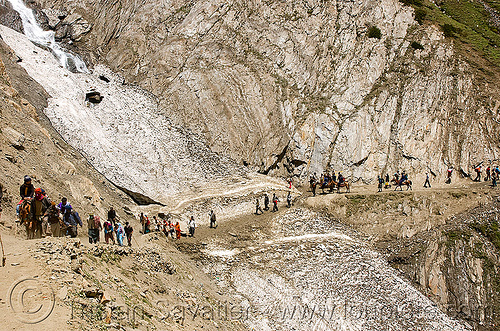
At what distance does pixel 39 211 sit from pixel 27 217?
0.51 metres

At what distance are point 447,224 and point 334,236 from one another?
818 centimetres

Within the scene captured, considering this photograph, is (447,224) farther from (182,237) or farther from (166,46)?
(166,46)

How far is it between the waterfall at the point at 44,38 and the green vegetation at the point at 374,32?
3271 cm

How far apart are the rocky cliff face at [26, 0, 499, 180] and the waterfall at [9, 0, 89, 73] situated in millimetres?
1684

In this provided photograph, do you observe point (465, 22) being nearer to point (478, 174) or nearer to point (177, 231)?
point (478, 174)

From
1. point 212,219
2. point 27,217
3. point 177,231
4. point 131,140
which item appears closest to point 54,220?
point 27,217

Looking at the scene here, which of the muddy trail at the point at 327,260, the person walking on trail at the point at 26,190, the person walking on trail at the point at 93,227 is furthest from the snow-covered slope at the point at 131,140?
the person walking on trail at the point at 26,190

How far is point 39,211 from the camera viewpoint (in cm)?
1612

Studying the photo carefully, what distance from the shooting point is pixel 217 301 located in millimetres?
21797

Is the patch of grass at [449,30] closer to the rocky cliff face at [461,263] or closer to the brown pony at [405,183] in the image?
the brown pony at [405,183]

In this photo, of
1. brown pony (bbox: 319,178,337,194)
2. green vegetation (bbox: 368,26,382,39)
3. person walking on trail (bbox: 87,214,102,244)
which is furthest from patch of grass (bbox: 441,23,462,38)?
person walking on trail (bbox: 87,214,102,244)

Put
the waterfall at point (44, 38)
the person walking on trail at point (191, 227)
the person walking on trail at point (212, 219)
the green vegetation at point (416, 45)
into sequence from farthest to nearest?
the green vegetation at point (416, 45)
the waterfall at point (44, 38)
the person walking on trail at point (212, 219)
the person walking on trail at point (191, 227)

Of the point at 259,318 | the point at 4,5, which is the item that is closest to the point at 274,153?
the point at 259,318

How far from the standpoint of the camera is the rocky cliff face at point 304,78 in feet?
127
